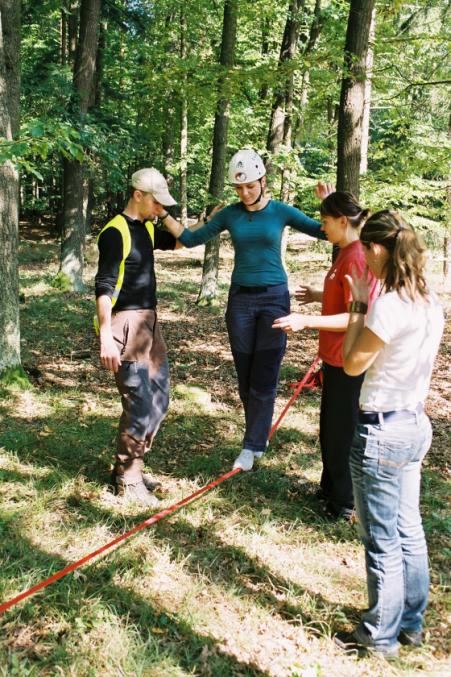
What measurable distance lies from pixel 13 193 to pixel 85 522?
157 inches

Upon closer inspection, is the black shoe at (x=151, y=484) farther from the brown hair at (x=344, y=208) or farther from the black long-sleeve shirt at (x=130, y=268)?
the brown hair at (x=344, y=208)

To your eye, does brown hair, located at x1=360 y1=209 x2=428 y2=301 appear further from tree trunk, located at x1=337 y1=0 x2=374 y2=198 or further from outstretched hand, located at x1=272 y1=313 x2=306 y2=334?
tree trunk, located at x1=337 y1=0 x2=374 y2=198

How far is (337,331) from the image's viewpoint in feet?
11.8

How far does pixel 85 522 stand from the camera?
380 cm

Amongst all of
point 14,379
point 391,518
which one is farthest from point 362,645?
point 14,379

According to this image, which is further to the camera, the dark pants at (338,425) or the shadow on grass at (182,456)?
the shadow on grass at (182,456)

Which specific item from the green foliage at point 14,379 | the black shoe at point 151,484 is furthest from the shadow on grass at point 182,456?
the green foliage at point 14,379

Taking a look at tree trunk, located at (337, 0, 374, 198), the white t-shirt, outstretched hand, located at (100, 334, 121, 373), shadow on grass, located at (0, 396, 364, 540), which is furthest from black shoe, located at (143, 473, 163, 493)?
tree trunk, located at (337, 0, 374, 198)

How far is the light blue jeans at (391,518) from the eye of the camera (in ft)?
8.23

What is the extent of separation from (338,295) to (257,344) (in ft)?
3.07

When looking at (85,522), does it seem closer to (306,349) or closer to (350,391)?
(350,391)

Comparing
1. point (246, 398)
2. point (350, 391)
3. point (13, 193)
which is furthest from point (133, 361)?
point (13, 193)

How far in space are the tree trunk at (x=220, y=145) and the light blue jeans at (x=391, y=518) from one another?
8843 millimetres

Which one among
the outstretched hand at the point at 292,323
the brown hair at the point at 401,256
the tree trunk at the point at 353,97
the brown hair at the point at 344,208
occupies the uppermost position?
the tree trunk at the point at 353,97
